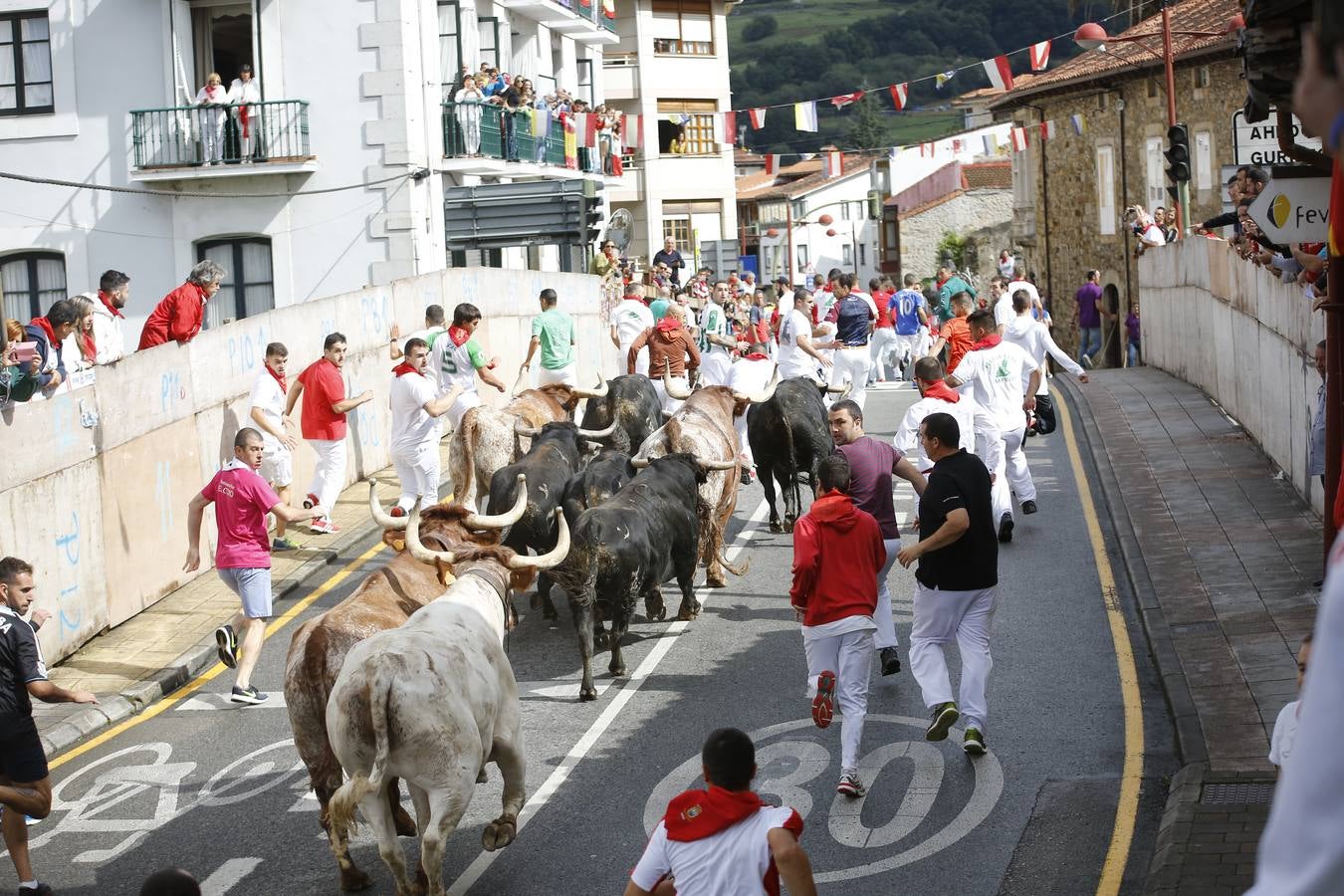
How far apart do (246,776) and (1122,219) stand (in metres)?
38.6

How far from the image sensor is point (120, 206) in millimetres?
29547

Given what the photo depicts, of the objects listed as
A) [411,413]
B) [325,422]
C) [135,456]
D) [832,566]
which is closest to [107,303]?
[135,456]

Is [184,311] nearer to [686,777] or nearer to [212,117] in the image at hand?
[686,777]

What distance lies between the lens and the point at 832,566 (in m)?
9.48

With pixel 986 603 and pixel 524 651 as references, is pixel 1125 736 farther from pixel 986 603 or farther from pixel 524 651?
pixel 524 651

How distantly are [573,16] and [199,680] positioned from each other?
1085 inches

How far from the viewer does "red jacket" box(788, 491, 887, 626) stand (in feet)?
30.9

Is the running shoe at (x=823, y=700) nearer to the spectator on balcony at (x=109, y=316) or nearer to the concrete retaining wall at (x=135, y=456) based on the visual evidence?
the concrete retaining wall at (x=135, y=456)

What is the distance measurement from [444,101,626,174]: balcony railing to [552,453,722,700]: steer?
60.3ft

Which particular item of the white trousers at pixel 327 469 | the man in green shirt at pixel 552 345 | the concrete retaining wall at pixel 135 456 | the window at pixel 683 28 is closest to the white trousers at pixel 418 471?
the white trousers at pixel 327 469

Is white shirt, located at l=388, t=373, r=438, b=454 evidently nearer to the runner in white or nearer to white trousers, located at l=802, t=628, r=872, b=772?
the runner in white

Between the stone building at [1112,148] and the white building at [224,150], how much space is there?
17.7m

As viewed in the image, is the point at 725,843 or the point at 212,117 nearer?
the point at 725,843

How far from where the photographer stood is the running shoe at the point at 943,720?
952cm
